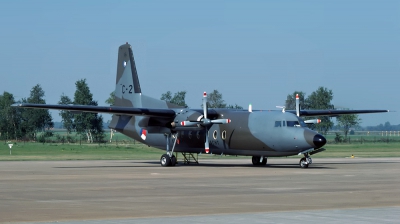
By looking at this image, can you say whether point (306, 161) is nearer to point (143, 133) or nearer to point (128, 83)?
point (143, 133)

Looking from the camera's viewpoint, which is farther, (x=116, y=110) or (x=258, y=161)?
(x=258, y=161)

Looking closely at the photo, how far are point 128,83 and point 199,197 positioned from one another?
2342cm

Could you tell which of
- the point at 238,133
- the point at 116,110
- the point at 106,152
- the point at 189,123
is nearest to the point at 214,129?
the point at 189,123

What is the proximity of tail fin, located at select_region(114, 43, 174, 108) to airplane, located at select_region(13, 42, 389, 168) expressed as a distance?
0.19 ft

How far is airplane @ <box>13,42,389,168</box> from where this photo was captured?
33.2 metres

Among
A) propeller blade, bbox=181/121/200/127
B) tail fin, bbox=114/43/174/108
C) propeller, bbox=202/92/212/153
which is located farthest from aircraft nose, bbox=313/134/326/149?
tail fin, bbox=114/43/174/108

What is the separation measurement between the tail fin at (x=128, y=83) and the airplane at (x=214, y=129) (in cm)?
6

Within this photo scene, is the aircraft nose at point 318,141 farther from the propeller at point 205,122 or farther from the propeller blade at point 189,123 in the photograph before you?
the propeller blade at point 189,123

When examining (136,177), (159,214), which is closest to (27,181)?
(136,177)

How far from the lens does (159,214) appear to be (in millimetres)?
14625

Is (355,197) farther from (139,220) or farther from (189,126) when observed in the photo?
(189,126)

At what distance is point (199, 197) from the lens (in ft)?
60.8

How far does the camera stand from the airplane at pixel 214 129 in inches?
1309

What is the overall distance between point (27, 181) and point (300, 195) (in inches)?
416
